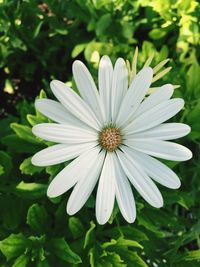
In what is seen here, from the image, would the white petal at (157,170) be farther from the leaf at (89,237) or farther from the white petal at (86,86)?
the leaf at (89,237)

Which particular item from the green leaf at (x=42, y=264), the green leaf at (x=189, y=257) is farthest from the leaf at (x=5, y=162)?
the green leaf at (x=189, y=257)

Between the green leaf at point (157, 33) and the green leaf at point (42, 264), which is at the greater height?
the green leaf at point (157, 33)

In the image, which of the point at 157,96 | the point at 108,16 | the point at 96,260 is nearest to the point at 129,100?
the point at 157,96

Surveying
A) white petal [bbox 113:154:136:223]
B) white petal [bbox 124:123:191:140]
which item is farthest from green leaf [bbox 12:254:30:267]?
white petal [bbox 124:123:191:140]

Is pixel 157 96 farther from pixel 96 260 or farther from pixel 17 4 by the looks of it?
pixel 17 4

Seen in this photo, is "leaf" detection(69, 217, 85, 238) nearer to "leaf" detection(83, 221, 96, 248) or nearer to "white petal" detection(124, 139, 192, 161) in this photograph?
"leaf" detection(83, 221, 96, 248)

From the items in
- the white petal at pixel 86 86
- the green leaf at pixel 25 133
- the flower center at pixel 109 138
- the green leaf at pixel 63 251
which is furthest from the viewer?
the green leaf at pixel 25 133

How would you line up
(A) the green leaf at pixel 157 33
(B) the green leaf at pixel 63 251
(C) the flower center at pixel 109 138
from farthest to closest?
1. (A) the green leaf at pixel 157 33
2. (B) the green leaf at pixel 63 251
3. (C) the flower center at pixel 109 138
